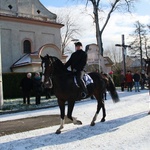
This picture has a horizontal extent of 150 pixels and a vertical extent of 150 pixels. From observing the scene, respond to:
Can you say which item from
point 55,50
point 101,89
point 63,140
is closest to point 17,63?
point 55,50

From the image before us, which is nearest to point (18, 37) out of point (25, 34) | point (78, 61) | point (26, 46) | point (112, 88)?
point (25, 34)

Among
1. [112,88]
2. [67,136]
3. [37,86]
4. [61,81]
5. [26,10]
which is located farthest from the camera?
[26,10]

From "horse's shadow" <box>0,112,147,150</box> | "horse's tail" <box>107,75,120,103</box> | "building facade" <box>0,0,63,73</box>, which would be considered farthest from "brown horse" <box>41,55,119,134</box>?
"building facade" <box>0,0,63,73</box>

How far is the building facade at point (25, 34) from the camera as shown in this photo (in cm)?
3114

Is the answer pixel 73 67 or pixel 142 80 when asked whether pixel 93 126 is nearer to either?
pixel 73 67

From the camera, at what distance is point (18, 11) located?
35.5 metres

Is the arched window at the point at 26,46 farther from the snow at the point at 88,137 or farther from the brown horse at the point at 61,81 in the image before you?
the brown horse at the point at 61,81

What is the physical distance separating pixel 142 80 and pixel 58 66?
19168mm

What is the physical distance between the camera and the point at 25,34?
34.6m

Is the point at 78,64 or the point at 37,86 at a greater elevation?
the point at 78,64

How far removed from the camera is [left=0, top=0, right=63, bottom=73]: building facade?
31.1 meters

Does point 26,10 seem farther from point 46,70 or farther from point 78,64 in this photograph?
point 46,70

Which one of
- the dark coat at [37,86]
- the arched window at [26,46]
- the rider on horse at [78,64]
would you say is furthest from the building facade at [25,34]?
the rider on horse at [78,64]

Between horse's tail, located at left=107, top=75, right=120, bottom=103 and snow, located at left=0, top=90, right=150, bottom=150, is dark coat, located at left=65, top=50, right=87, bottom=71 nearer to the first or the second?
snow, located at left=0, top=90, right=150, bottom=150
